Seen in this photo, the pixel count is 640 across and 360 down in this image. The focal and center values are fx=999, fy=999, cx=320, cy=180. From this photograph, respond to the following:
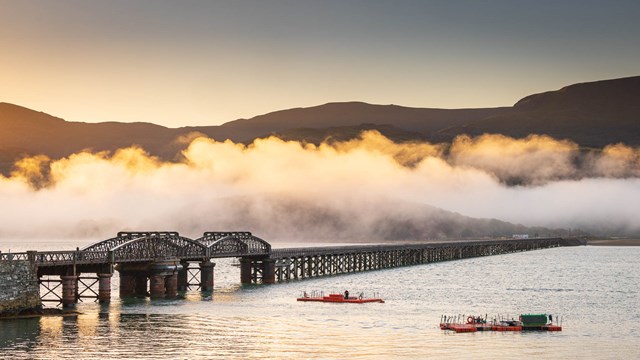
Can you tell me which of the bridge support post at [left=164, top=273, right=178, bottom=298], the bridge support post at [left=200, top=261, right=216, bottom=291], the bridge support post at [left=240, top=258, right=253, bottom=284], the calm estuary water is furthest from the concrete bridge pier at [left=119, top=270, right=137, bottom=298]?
the bridge support post at [left=240, top=258, right=253, bottom=284]

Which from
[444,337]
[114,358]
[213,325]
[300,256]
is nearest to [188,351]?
[114,358]

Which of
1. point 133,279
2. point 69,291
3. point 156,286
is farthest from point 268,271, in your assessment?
point 69,291

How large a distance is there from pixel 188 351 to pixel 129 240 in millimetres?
53476

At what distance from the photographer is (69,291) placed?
119m

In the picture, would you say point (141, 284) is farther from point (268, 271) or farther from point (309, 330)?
point (309, 330)

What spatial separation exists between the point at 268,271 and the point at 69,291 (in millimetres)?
61072

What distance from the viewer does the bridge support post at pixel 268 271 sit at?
17505 cm

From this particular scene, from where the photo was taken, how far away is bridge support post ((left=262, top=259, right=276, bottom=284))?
175050 millimetres

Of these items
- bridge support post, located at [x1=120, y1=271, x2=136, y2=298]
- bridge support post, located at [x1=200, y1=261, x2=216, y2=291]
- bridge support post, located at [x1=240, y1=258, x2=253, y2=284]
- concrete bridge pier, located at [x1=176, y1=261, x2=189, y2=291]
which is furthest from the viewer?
bridge support post, located at [x1=240, y1=258, x2=253, y2=284]

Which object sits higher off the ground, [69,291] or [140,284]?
[69,291]

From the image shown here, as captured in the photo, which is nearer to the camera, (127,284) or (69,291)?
(69,291)

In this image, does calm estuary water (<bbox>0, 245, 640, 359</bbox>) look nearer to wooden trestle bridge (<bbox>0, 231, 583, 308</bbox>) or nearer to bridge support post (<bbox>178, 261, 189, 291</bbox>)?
wooden trestle bridge (<bbox>0, 231, 583, 308</bbox>)

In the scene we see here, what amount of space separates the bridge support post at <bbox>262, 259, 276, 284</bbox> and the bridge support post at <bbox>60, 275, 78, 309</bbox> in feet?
192

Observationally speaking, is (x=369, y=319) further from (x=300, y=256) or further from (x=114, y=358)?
(x=300, y=256)
